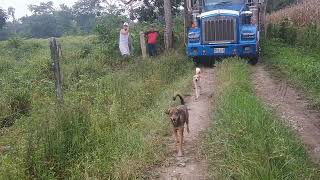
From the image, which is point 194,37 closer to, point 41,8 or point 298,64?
point 298,64

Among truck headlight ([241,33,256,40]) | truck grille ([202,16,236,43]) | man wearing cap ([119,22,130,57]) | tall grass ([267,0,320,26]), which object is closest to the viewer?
truck headlight ([241,33,256,40])

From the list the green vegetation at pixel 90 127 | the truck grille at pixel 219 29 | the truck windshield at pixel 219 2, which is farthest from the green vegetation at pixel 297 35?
the green vegetation at pixel 90 127

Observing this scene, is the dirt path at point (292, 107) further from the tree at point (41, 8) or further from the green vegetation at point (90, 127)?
the tree at point (41, 8)

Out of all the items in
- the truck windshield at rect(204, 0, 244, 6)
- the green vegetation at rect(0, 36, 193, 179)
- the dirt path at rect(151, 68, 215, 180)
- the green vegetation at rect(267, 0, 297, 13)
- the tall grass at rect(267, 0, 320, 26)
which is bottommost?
the dirt path at rect(151, 68, 215, 180)

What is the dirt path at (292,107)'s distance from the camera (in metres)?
6.91

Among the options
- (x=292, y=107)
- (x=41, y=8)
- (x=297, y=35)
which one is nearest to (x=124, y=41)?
(x=297, y=35)

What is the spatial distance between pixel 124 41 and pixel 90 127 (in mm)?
9171

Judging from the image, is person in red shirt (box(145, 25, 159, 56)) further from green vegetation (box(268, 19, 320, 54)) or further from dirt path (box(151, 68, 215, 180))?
dirt path (box(151, 68, 215, 180))

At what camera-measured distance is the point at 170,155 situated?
249 inches

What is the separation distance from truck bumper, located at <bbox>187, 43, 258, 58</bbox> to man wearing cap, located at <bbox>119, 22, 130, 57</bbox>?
2686 mm

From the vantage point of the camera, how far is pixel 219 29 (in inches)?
553

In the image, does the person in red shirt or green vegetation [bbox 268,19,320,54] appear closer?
green vegetation [bbox 268,19,320,54]

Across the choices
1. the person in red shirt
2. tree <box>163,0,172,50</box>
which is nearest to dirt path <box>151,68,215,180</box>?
the person in red shirt

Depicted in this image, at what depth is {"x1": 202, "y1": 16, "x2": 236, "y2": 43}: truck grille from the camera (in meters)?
13.9
